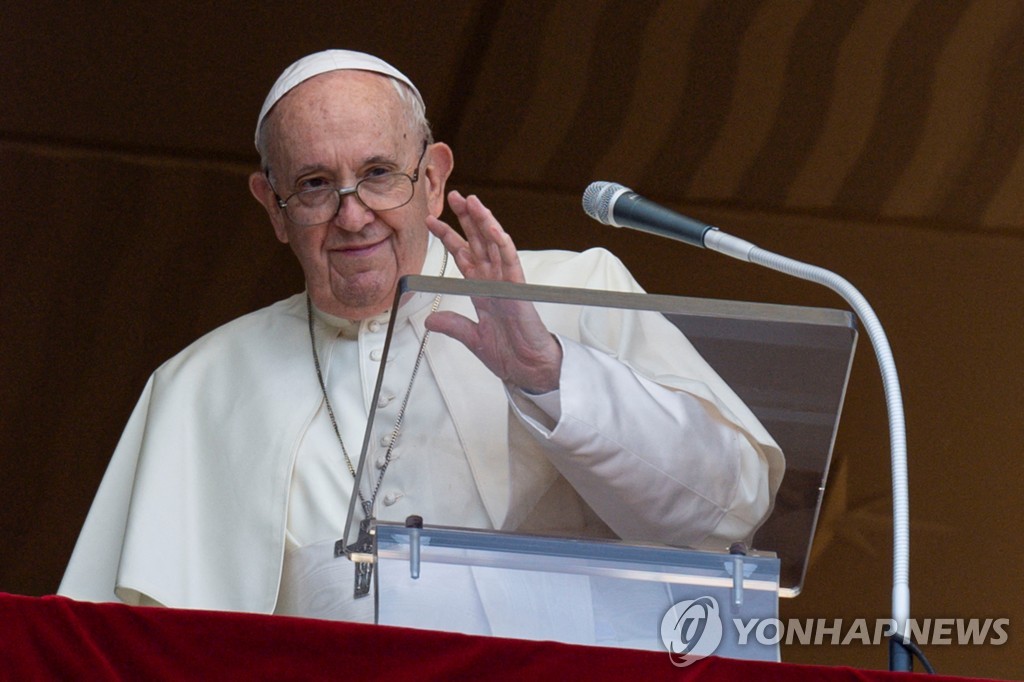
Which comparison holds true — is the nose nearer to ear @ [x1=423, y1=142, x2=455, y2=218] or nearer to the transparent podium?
ear @ [x1=423, y1=142, x2=455, y2=218]

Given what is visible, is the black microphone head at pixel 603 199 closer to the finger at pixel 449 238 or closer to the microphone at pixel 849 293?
the microphone at pixel 849 293

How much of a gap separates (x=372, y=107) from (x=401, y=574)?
123 centimetres

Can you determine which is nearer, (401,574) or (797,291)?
(401,574)

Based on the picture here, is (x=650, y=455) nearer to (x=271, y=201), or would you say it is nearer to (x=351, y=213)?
(x=351, y=213)

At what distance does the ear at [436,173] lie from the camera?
2.82 metres

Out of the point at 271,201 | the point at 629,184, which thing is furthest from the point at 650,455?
the point at 629,184

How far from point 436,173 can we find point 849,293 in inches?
49.5

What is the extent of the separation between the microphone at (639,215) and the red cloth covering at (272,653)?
21.3 inches

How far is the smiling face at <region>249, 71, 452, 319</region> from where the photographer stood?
2.65m

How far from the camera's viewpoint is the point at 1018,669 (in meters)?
4.64

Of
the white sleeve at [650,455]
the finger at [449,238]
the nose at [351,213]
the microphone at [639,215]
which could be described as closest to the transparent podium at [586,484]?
the white sleeve at [650,455]

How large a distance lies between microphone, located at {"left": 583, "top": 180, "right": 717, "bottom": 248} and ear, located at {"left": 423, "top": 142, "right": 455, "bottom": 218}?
0.96 m

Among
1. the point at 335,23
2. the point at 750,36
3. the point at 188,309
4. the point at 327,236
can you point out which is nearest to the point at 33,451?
the point at 188,309

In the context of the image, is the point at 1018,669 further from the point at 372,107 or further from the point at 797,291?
the point at 372,107
